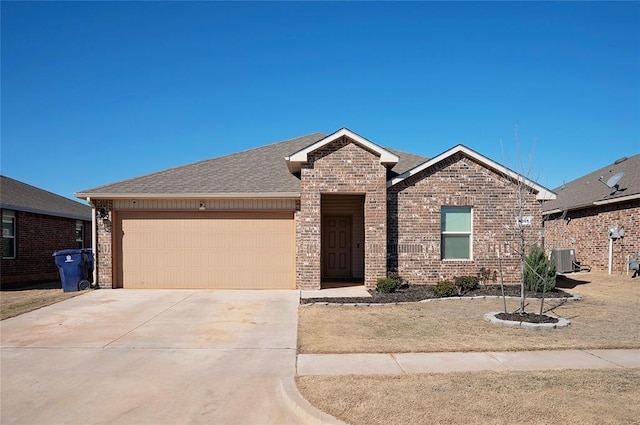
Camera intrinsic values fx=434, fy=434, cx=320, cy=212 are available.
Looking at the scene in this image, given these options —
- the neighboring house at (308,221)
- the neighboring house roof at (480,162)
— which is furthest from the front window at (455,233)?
the neighboring house roof at (480,162)

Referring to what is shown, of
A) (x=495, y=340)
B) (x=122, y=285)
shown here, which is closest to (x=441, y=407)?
(x=495, y=340)

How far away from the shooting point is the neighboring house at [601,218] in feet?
55.0

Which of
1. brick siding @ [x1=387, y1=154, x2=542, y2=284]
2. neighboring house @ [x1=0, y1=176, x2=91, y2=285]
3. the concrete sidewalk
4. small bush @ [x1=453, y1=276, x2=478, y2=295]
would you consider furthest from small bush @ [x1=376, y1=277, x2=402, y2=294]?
neighboring house @ [x1=0, y1=176, x2=91, y2=285]

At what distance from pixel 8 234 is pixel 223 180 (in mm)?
8793

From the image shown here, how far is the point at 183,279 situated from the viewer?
13.6 metres

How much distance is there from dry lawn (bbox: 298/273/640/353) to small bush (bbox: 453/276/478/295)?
3.31ft

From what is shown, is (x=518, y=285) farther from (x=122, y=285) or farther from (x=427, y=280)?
(x=122, y=285)

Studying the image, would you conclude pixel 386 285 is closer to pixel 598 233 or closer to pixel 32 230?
pixel 598 233

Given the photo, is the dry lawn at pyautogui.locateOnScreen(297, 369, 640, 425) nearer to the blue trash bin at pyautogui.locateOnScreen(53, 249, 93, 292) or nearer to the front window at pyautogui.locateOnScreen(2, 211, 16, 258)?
the blue trash bin at pyautogui.locateOnScreen(53, 249, 93, 292)

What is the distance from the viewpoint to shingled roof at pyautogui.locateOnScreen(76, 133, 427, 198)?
13.2 m

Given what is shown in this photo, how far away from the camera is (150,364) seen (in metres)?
6.37

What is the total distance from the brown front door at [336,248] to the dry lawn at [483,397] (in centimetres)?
999

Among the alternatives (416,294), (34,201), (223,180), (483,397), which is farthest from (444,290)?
(34,201)

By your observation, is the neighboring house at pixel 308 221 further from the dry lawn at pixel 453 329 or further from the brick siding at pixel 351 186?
the dry lawn at pixel 453 329
